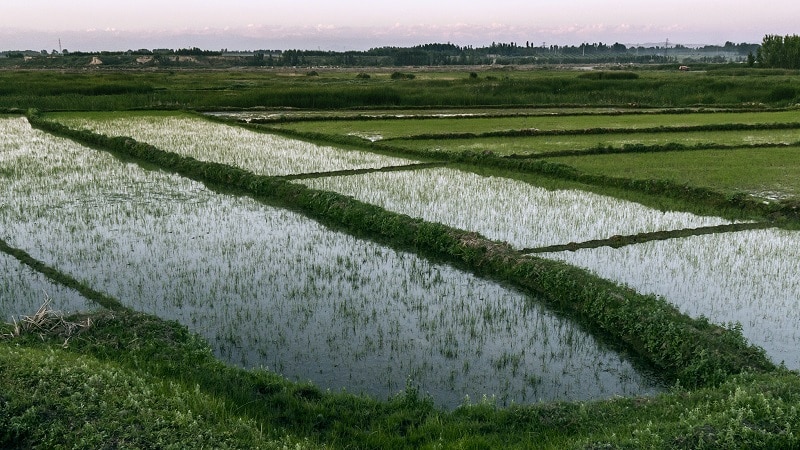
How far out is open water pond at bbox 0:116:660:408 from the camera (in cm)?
553

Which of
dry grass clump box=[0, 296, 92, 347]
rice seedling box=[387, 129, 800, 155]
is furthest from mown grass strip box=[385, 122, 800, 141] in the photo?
dry grass clump box=[0, 296, 92, 347]

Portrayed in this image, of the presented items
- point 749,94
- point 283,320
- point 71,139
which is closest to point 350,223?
point 283,320

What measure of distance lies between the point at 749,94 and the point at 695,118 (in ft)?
28.3

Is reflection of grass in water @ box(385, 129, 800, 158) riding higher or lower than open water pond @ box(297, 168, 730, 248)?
higher

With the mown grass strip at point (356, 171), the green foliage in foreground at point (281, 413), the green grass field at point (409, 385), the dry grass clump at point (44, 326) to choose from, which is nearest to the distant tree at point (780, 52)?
the green grass field at point (409, 385)

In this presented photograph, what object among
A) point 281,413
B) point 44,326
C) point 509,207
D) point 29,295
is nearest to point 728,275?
point 509,207

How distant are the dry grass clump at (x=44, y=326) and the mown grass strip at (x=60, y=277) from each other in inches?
39.0

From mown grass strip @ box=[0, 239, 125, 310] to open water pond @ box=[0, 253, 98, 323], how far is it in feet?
0.18

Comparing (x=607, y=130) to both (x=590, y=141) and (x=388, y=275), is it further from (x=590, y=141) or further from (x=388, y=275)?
(x=388, y=275)

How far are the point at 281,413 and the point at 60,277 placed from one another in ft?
14.7

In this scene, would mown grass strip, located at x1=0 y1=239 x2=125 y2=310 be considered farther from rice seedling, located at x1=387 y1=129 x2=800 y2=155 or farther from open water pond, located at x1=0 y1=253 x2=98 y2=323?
rice seedling, located at x1=387 y1=129 x2=800 y2=155

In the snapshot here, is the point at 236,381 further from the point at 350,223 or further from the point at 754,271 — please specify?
the point at 754,271

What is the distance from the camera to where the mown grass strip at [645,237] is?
→ 8797mm

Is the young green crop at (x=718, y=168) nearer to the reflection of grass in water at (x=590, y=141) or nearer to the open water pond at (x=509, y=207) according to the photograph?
the reflection of grass in water at (x=590, y=141)
